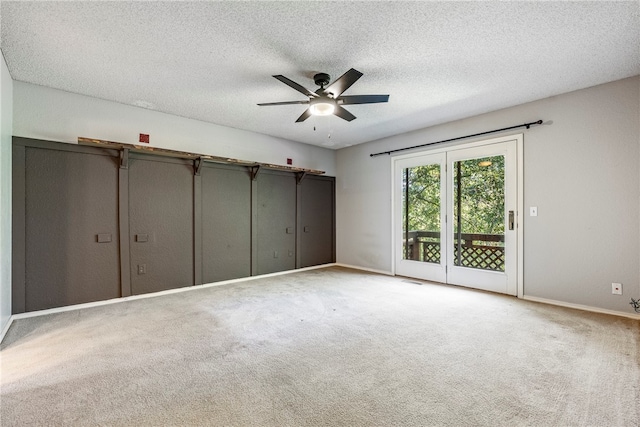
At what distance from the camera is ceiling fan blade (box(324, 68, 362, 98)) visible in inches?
100

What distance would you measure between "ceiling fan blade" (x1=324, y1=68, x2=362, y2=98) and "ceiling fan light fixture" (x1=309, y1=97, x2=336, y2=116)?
3.3 inches

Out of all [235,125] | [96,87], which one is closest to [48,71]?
[96,87]

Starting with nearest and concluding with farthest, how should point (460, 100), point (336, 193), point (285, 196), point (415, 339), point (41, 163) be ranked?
point (415, 339) → point (41, 163) → point (460, 100) → point (285, 196) → point (336, 193)

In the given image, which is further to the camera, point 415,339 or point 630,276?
point 630,276

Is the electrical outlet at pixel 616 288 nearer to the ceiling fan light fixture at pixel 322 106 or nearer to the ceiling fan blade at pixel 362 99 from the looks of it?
the ceiling fan blade at pixel 362 99

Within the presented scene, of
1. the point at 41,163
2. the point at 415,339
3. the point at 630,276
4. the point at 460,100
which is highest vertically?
the point at 460,100

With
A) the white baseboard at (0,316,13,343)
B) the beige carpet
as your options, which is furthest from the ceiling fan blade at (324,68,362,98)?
the white baseboard at (0,316,13,343)

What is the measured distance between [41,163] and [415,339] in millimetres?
4583

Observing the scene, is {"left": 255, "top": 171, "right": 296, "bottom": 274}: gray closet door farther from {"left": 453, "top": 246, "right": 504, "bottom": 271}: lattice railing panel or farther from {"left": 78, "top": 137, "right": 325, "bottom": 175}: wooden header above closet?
{"left": 453, "top": 246, "right": 504, "bottom": 271}: lattice railing panel

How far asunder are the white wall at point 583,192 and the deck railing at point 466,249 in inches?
15.1

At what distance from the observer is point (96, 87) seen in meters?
3.50

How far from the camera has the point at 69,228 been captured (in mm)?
3586

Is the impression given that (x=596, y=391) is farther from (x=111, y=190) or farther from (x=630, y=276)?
(x=111, y=190)

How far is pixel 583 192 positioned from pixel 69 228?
20.7 ft
